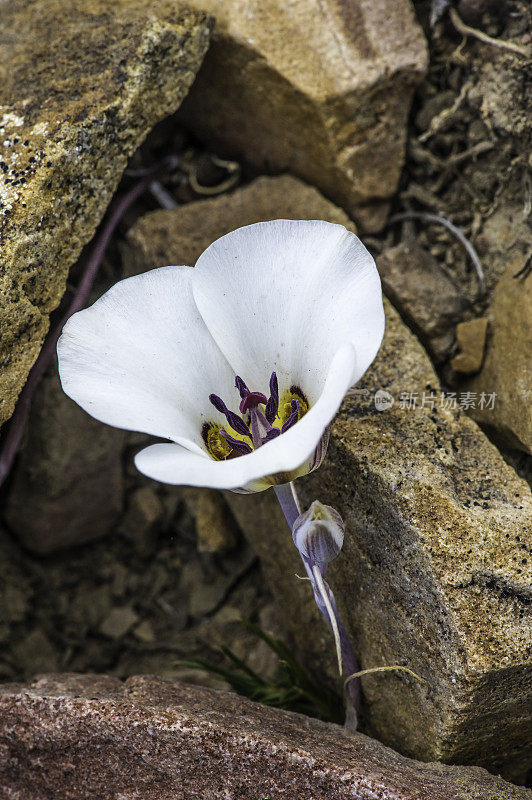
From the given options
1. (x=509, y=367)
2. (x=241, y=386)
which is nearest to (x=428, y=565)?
(x=241, y=386)

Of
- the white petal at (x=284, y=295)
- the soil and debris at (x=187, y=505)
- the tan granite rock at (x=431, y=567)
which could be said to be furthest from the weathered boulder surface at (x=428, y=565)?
the soil and debris at (x=187, y=505)

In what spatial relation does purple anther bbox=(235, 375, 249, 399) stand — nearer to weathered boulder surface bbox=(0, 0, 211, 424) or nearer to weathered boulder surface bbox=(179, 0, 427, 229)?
weathered boulder surface bbox=(0, 0, 211, 424)

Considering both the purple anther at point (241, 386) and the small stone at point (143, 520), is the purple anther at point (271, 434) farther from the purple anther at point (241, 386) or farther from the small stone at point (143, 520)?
the small stone at point (143, 520)

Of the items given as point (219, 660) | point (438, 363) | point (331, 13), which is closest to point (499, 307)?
point (438, 363)

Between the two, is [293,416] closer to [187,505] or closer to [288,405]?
[288,405]

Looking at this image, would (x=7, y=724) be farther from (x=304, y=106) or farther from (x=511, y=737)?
(x=304, y=106)
